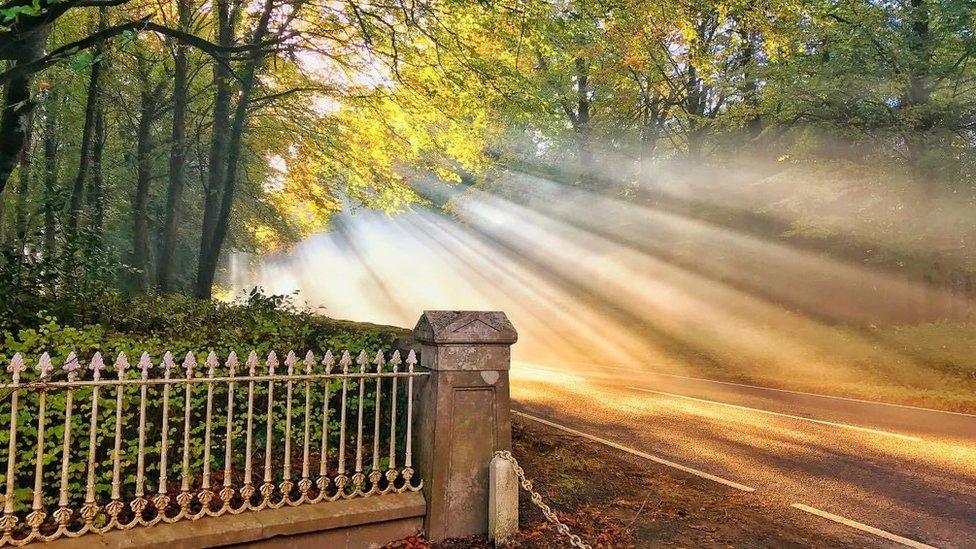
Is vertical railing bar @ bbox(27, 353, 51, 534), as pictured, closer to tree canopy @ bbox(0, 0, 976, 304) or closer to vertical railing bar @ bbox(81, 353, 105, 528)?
vertical railing bar @ bbox(81, 353, 105, 528)

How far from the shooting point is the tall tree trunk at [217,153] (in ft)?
41.5

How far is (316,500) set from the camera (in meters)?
3.97

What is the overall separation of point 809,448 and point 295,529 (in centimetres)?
695

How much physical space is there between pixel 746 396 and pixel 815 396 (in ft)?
6.59

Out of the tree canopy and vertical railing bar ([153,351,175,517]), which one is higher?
the tree canopy

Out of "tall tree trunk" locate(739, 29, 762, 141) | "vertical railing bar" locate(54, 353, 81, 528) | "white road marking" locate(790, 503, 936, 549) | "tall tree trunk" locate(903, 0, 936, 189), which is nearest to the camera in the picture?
"vertical railing bar" locate(54, 353, 81, 528)

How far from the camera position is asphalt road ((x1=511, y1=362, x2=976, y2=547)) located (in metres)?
5.22

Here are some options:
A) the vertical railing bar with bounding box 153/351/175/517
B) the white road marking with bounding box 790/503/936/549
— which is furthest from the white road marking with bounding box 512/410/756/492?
the vertical railing bar with bounding box 153/351/175/517

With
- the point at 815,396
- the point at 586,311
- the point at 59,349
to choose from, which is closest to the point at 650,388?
the point at 815,396

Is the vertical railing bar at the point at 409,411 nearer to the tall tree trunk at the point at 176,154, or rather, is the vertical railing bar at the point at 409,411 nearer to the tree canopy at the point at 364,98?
the tree canopy at the point at 364,98

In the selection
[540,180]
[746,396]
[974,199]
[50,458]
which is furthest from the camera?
[540,180]

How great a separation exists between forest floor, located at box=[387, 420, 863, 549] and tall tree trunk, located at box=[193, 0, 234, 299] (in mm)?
10237

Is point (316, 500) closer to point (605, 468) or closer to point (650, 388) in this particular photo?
point (605, 468)

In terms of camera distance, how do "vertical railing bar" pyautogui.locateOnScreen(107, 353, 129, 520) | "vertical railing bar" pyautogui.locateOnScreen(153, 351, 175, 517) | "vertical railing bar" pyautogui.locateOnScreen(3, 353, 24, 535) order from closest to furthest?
"vertical railing bar" pyautogui.locateOnScreen(3, 353, 24, 535) < "vertical railing bar" pyautogui.locateOnScreen(107, 353, 129, 520) < "vertical railing bar" pyautogui.locateOnScreen(153, 351, 175, 517)
